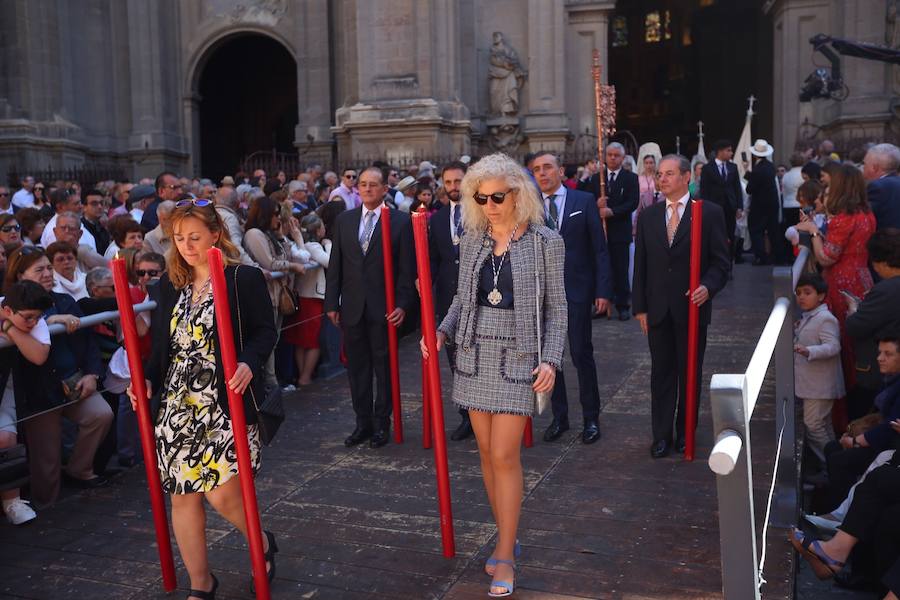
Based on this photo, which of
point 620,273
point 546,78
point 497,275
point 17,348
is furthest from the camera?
point 546,78

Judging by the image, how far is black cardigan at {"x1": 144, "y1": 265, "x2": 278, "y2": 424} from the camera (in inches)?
169

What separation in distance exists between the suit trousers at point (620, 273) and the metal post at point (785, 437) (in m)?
6.10

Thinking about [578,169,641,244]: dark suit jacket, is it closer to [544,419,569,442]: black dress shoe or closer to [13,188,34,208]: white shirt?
[544,419,569,442]: black dress shoe

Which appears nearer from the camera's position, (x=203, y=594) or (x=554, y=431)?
(x=203, y=594)

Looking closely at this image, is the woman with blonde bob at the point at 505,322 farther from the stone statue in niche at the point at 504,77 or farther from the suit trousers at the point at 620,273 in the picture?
the stone statue in niche at the point at 504,77

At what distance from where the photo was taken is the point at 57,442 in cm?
611

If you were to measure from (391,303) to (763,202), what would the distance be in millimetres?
11135

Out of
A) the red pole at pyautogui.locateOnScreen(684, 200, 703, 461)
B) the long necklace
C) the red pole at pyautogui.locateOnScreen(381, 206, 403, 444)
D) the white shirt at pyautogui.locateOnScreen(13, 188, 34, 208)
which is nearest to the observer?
the long necklace

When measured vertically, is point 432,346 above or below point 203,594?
above

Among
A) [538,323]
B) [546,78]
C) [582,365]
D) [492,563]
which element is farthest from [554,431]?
[546,78]

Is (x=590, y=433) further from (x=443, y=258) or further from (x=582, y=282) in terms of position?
(x=443, y=258)

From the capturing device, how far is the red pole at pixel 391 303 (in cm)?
678

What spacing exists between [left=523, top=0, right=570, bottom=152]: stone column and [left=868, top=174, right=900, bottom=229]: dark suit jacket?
583 inches

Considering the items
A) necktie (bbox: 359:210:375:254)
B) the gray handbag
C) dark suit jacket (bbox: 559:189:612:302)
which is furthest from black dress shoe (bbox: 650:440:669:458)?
necktie (bbox: 359:210:375:254)
